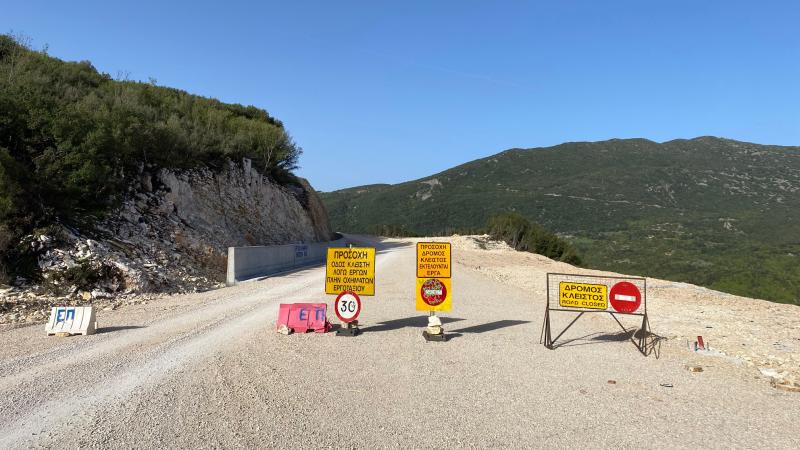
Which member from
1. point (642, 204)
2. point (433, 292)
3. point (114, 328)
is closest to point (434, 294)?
point (433, 292)

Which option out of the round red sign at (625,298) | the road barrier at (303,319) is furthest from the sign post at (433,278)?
the round red sign at (625,298)

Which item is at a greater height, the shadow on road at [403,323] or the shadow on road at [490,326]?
the shadow on road at [403,323]

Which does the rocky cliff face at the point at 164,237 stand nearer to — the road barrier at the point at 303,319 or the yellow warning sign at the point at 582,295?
the road barrier at the point at 303,319

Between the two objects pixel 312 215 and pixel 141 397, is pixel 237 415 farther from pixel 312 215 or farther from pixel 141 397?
pixel 312 215

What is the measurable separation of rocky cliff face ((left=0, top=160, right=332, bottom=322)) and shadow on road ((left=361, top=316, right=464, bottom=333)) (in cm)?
761

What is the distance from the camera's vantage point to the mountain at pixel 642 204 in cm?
5113

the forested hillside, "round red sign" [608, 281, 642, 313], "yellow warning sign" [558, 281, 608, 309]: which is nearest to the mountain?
"round red sign" [608, 281, 642, 313]

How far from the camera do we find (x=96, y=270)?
14.0m

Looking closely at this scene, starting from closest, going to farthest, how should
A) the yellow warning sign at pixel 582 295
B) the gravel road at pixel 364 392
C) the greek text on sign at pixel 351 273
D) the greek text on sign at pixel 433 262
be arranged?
the gravel road at pixel 364 392 → the yellow warning sign at pixel 582 295 → the greek text on sign at pixel 433 262 → the greek text on sign at pixel 351 273

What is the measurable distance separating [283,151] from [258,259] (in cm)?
1867

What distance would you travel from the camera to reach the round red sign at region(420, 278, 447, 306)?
10.4 metres

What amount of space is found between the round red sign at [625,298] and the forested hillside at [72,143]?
574 inches

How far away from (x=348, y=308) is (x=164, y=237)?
11.8 m

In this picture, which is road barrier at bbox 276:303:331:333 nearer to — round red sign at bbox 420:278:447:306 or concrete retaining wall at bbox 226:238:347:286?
round red sign at bbox 420:278:447:306
